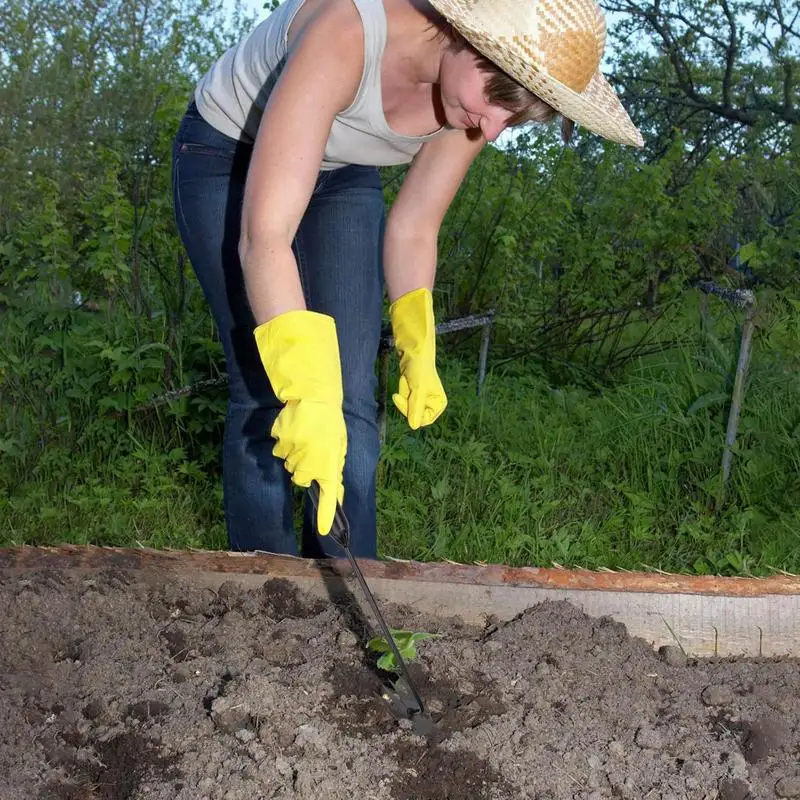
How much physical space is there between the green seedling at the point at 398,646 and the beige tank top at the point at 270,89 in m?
1.00

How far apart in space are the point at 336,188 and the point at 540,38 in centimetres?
71

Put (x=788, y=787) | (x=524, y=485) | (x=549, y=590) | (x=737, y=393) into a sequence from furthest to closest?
(x=524, y=485) < (x=737, y=393) < (x=549, y=590) < (x=788, y=787)

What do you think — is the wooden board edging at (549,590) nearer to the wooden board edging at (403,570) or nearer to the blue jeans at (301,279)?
the wooden board edging at (403,570)

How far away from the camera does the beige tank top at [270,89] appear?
1.75m

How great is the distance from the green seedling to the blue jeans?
0.45 m

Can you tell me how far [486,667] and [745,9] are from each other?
5595 mm

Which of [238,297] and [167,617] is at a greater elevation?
[238,297]

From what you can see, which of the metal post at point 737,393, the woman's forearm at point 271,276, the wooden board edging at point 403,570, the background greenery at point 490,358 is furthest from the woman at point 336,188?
the metal post at point 737,393

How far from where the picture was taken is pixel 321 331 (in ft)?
5.44

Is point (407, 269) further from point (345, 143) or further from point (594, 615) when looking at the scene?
point (594, 615)

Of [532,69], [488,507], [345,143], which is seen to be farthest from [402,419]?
[532,69]

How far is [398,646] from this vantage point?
68.9 inches

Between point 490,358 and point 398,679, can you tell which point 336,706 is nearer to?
point 398,679

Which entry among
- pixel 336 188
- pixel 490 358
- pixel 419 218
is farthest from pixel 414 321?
pixel 490 358
